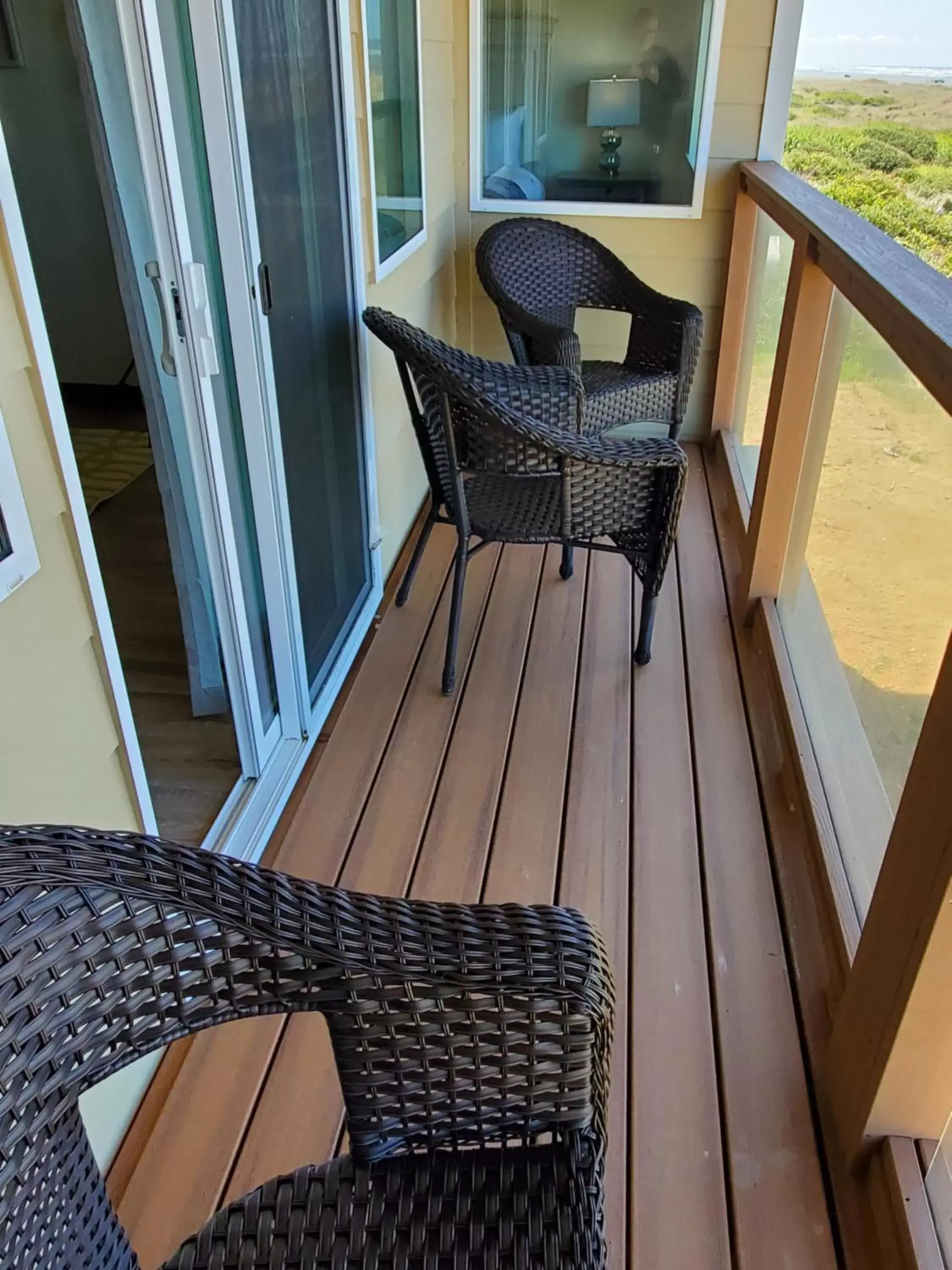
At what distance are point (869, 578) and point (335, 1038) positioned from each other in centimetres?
132

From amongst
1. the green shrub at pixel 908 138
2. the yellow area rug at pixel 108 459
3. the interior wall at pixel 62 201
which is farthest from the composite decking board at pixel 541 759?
the interior wall at pixel 62 201

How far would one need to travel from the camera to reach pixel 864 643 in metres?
1.73

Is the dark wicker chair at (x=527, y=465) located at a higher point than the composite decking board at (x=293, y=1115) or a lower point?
higher

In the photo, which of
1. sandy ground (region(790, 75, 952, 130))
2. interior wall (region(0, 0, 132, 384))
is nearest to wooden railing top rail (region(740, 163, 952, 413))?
sandy ground (region(790, 75, 952, 130))

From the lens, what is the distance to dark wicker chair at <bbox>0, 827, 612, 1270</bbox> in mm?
744

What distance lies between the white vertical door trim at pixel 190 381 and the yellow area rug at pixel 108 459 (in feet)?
5.24

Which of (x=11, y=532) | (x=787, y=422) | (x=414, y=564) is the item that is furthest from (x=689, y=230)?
(x=11, y=532)

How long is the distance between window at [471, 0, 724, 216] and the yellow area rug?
5.37 feet

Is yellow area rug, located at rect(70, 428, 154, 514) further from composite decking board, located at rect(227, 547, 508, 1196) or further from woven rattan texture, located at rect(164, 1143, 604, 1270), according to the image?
woven rattan texture, located at rect(164, 1143, 604, 1270)

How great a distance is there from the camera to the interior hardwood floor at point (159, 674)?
193 cm

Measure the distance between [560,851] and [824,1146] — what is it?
0.68m

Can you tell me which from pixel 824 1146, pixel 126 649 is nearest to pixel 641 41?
pixel 126 649

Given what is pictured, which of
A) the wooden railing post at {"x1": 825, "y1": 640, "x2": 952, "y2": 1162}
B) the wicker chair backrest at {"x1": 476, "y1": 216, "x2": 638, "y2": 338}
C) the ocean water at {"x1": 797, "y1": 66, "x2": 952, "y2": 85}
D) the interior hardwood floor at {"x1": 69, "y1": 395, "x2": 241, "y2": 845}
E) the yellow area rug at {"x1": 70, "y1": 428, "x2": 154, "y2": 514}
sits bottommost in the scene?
the yellow area rug at {"x1": 70, "y1": 428, "x2": 154, "y2": 514}

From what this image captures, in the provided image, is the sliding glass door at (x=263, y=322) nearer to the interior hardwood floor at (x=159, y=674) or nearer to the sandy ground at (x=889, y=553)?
the interior hardwood floor at (x=159, y=674)
